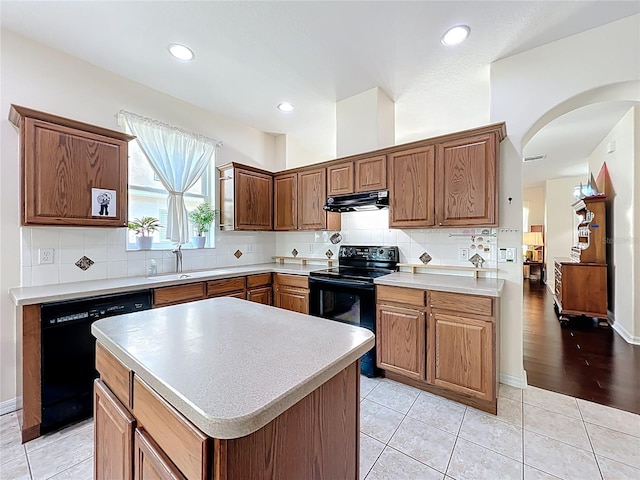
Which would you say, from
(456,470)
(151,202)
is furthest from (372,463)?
(151,202)

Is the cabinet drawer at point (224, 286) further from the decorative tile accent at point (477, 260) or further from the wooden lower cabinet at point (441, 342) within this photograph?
the decorative tile accent at point (477, 260)

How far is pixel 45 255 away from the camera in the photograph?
228 centimetres

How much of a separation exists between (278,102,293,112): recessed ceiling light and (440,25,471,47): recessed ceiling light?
1.73 m

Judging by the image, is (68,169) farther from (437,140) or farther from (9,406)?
(437,140)

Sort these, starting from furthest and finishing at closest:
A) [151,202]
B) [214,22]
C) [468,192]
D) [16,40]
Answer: [151,202]
[468,192]
[16,40]
[214,22]

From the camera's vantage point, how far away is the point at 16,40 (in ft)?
7.20

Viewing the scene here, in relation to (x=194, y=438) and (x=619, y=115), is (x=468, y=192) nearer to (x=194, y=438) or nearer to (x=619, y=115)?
(x=194, y=438)

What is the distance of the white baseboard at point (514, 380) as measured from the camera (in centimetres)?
243

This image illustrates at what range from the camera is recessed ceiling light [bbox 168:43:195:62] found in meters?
2.31

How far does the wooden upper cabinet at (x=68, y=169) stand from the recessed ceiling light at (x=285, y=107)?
1.63 meters

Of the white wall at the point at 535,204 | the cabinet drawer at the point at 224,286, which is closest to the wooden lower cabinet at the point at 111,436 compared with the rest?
the cabinet drawer at the point at 224,286

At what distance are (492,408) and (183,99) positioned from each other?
4104mm

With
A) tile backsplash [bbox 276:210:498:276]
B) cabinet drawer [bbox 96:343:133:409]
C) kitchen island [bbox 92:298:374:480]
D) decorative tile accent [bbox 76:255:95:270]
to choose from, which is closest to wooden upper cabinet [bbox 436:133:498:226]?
tile backsplash [bbox 276:210:498:276]

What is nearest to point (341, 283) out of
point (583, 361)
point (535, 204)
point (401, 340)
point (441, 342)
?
point (401, 340)
